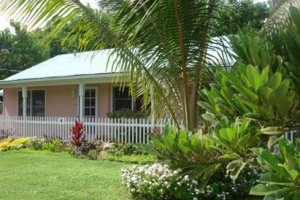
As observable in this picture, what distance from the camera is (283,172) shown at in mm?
2322

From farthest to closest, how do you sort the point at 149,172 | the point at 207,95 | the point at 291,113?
the point at 149,172 → the point at 207,95 → the point at 291,113

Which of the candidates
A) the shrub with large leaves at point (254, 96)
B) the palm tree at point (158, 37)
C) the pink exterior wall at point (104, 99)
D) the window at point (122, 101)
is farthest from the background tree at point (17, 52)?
the shrub with large leaves at point (254, 96)

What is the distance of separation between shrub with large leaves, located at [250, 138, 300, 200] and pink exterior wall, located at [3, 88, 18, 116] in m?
22.9

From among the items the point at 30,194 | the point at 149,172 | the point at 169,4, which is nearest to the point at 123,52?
the point at 169,4

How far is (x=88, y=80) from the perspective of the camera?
60.4ft

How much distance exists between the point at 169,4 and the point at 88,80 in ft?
41.1

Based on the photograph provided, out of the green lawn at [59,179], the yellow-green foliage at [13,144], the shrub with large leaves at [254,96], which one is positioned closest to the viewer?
the shrub with large leaves at [254,96]

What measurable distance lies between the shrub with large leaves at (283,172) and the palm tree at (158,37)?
3840 millimetres

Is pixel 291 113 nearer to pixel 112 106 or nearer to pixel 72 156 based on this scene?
pixel 72 156

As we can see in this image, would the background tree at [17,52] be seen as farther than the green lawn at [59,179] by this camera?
Yes

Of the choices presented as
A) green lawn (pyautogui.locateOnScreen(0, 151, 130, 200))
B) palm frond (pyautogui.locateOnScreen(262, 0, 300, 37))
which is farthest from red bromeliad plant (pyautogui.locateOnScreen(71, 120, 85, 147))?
palm frond (pyautogui.locateOnScreen(262, 0, 300, 37))

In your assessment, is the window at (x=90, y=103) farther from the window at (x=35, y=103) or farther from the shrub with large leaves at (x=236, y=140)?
the shrub with large leaves at (x=236, y=140)

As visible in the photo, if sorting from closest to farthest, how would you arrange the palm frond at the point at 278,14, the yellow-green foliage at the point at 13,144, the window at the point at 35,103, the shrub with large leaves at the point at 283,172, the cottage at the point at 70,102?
the shrub with large leaves at the point at 283,172 < the palm frond at the point at 278,14 < the cottage at the point at 70,102 < the yellow-green foliage at the point at 13,144 < the window at the point at 35,103

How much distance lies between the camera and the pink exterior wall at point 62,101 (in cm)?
2119
